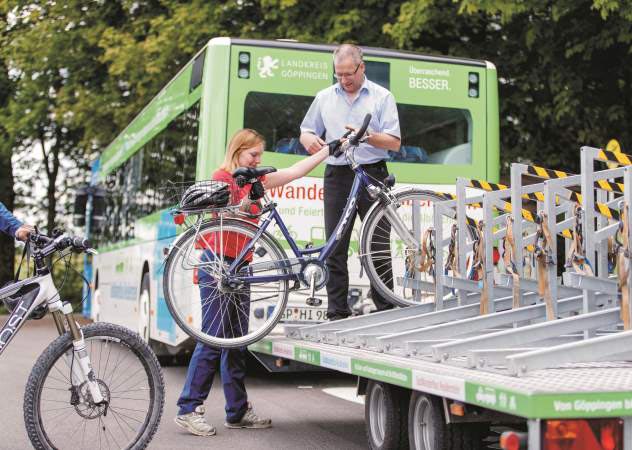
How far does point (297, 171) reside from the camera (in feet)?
22.9

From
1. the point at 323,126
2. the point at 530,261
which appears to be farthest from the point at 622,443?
the point at 323,126

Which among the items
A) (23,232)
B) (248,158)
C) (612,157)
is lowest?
(23,232)

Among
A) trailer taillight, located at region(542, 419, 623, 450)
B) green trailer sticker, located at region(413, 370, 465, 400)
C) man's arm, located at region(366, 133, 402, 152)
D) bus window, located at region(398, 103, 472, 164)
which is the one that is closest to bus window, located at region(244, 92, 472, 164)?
bus window, located at region(398, 103, 472, 164)

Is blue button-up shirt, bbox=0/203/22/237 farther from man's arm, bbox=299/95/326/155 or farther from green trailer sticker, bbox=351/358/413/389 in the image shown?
man's arm, bbox=299/95/326/155

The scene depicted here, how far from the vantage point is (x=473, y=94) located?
1021cm

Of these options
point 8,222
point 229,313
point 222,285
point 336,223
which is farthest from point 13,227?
point 336,223

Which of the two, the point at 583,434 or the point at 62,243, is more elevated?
the point at 62,243

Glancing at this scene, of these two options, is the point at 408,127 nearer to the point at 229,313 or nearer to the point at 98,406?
the point at 229,313

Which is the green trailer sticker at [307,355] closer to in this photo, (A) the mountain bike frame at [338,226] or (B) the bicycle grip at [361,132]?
(A) the mountain bike frame at [338,226]

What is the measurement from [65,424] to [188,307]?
147 cm

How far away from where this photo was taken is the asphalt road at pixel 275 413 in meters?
6.77

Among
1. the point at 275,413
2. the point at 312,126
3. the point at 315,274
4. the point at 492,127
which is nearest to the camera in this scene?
the point at 315,274

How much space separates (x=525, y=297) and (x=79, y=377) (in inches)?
111

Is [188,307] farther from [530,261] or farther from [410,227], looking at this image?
[530,261]
